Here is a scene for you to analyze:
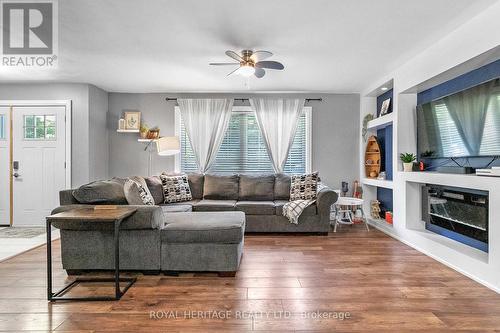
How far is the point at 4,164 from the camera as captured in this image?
5188 mm

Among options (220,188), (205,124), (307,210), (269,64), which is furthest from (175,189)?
(269,64)

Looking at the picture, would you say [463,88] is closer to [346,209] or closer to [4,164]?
[346,209]

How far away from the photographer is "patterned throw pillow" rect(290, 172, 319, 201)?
15.9 feet

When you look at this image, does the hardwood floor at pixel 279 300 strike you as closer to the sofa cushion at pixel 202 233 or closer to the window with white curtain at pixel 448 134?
the sofa cushion at pixel 202 233

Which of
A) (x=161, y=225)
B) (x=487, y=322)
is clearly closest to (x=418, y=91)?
(x=487, y=322)

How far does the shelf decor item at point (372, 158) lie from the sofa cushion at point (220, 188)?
2.48m

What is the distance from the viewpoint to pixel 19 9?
9.16 ft

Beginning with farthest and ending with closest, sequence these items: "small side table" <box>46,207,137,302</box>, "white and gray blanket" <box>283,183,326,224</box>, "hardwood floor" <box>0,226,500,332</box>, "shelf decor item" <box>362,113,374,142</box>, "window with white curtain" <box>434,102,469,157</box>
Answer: "shelf decor item" <box>362,113,374,142</box>
"white and gray blanket" <box>283,183,326,224</box>
"window with white curtain" <box>434,102,469,157</box>
"small side table" <box>46,207,137,302</box>
"hardwood floor" <box>0,226,500,332</box>

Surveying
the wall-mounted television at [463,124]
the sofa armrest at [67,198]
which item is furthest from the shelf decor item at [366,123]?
the sofa armrest at [67,198]

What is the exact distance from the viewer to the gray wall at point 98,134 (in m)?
5.29

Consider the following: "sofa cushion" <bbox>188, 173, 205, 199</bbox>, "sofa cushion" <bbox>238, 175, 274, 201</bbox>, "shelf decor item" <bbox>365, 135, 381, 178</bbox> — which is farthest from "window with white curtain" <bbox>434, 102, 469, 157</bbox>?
"sofa cushion" <bbox>188, 173, 205, 199</bbox>

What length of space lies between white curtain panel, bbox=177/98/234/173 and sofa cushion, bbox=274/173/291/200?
1359 mm

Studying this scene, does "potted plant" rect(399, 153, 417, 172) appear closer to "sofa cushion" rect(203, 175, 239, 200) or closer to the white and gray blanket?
the white and gray blanket

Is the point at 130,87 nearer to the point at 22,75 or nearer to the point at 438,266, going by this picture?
the point at 22,75
